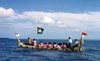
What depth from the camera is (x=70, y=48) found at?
142 ft

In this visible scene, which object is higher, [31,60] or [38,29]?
[38,29]

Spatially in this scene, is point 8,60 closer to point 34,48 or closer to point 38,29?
point 34,48

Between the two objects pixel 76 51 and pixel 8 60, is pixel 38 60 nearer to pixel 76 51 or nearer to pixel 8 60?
pixel 8 60

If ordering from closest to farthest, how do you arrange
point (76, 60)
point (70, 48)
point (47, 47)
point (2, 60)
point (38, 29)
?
point (2, 60) → point (76, 60) → point (70, 48) → point (47, 47) → point (38, 29)

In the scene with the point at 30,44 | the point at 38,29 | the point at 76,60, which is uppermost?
the point at 38,29

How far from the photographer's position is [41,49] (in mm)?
48094

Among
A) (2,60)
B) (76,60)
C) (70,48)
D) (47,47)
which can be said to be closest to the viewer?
(2,60)

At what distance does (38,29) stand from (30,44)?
5202 mm

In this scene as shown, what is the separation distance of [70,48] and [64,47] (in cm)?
192

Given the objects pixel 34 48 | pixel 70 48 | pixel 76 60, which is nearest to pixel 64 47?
pixel 70 48

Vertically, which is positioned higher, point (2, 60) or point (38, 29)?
point (38, 29)

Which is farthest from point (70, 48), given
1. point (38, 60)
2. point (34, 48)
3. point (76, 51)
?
point (38, 60)

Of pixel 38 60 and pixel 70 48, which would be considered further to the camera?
pixel 70 48

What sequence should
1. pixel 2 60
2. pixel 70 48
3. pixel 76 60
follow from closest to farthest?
pixel 2 60 → pixel 76 60 → pixel 70 48
